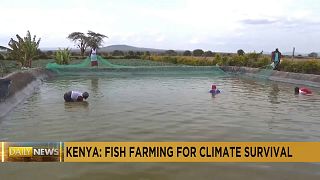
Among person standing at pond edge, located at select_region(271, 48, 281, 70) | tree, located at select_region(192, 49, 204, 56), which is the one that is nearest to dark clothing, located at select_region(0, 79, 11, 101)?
person standing at pond edge, located at select_region(271, 48, 281, 70)

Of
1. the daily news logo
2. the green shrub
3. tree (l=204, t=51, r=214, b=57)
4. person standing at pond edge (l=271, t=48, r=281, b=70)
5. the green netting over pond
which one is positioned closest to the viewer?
the daily news logo

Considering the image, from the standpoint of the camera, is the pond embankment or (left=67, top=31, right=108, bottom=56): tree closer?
the pond embankment

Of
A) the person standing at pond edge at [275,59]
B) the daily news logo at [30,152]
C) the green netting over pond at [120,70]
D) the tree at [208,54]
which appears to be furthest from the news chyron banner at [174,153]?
the tree at [208,54]

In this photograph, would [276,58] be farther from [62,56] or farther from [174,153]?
[174,153]

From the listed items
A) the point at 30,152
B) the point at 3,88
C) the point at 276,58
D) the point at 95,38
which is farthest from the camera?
the point at 95,38

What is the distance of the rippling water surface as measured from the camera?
524cm

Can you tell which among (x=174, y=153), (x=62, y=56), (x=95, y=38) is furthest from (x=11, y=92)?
(x=95, y=38)

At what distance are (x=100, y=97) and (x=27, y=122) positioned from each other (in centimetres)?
482

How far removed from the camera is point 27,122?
8.58m

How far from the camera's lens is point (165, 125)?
8.26 metres

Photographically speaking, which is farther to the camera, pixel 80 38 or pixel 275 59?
pixel 80 38

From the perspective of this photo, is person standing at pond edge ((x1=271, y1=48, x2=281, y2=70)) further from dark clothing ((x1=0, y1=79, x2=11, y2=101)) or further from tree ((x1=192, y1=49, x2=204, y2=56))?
tree ((x1=192, y1=49, x2=204, y2=56))

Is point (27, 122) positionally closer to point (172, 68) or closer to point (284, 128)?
point (284, 128)
